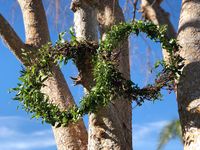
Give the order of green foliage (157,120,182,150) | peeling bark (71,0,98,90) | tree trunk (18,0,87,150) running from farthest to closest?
green foliage (157,120,182,150) → tree trunk (18,0,87,150) → peeling bark (71,0,98,90)

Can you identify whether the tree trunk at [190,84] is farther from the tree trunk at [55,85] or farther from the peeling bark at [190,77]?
the tree trunk at [55,85]

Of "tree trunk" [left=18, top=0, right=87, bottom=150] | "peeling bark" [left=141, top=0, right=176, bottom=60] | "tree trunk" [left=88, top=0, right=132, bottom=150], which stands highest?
"peeling bark" [left=141, top=0, right=176, bottom=60]

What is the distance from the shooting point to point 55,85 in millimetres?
3654

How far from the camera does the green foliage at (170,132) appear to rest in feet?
22.5

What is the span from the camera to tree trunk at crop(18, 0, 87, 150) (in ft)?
11.3

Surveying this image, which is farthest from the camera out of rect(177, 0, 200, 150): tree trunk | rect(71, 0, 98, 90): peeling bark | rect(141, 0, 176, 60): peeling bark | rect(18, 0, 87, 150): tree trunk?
rect(141, 0, 176, 60): peeling bark

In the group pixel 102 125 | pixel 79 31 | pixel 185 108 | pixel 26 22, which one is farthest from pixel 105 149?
pixel 26 22

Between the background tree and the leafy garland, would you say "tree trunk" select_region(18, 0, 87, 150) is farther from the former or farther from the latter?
the leafy garland

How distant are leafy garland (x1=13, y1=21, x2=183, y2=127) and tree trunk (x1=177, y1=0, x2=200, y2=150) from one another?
74 mm

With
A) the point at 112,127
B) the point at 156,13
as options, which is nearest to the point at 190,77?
the point at 112,127

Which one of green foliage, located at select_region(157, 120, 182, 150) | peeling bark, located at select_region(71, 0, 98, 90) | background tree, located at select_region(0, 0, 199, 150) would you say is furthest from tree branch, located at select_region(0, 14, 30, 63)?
green foliage, located at select_region(157, 120, 182, 150)

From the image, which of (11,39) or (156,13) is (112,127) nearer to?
(11,39)

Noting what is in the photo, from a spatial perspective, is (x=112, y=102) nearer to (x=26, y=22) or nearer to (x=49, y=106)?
(x=49, y=106)

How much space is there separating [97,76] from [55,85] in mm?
982
